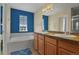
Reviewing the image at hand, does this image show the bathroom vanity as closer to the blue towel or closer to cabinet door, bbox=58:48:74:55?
cabinet door, bbox=58:48:74:55

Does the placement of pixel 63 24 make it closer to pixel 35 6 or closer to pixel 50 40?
pixel 50 40

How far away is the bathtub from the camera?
1632 millimetres

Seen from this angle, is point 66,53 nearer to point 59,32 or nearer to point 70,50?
point 70,50

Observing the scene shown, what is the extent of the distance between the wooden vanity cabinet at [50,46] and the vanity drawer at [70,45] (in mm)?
97

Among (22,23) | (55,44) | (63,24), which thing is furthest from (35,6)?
(55,44)

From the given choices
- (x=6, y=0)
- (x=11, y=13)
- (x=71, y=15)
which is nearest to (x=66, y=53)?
(x=71, y=15)

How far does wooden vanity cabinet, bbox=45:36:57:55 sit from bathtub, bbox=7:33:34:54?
0.72 ft

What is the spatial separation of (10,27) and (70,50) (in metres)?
0.80

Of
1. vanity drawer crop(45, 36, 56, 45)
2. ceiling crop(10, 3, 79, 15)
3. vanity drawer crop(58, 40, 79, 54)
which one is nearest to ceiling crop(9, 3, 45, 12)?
ceiling crop(10, 3, 79, 15)

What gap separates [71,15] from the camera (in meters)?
1.59

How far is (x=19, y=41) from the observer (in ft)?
5.42

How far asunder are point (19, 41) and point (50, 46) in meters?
0.42

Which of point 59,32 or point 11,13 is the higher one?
point 11,13

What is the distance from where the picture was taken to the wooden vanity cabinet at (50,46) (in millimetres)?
1608
